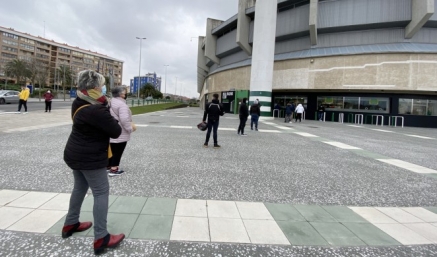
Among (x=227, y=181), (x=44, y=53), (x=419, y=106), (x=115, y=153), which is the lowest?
(x=227, y=181)

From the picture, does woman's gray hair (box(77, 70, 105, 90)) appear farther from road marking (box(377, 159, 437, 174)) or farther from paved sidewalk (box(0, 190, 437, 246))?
road marking (box(377, 159, 437, 174))

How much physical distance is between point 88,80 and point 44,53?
121708 millimetres

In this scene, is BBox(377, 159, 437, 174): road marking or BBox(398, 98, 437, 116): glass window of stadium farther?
BBox(398, 98, 437, 116): glass window of stadium

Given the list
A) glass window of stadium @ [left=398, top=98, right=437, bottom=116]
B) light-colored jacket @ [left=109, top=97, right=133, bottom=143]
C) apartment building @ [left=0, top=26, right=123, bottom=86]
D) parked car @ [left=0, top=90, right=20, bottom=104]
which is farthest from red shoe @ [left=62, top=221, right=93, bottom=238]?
apartment building @ [left=0, top=26, right=123, bottom=86]

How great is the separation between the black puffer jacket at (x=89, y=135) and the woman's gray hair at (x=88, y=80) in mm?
160

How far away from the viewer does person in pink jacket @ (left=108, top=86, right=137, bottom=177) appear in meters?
4.90

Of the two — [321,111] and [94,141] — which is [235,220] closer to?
[94,141]

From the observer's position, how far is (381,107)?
2638 centimetres

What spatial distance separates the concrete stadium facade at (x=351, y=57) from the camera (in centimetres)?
2370

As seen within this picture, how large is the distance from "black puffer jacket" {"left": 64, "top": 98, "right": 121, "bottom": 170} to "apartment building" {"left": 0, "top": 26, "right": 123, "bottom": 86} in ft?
226

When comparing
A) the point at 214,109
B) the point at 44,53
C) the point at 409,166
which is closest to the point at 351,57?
the point at 409,166

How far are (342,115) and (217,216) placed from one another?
28306 millimetres

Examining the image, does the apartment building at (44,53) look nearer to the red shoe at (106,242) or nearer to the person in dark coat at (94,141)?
the person in dark coat at (94,141)

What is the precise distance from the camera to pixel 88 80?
A: 8.12 feet
